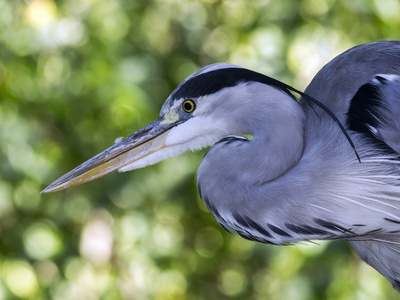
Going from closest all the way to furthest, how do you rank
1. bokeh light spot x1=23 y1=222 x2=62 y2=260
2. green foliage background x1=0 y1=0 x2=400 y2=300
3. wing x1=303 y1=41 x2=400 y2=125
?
wing x1=303 y1=41 x2=400 y2=125 < green foliage background x1=0 y1=0 x2=400 y2=300 < bokeh light spot x1=23 y1=222 x2=62 y2=260

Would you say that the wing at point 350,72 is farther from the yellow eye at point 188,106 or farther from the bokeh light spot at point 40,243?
the bokeh light spot at point 40,243

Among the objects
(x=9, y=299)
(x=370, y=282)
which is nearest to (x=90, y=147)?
(x=9, y=299)

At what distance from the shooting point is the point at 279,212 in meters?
1.26

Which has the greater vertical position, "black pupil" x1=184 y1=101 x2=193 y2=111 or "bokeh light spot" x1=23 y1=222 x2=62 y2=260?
"black pupil" x1=184 y1=101 x2=193 y2=111

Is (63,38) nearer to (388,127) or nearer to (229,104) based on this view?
(229,104)

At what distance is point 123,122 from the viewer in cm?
227

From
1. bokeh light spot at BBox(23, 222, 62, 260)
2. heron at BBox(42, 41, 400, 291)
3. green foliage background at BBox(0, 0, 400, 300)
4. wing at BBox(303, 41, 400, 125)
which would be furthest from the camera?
bokeh light spot at BBox(23, 222, 62, 260)

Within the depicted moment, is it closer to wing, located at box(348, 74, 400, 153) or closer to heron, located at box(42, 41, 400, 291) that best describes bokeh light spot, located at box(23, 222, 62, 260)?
heron, located at box(42, 41, 400, 291)

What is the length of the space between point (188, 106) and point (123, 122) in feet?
2.93

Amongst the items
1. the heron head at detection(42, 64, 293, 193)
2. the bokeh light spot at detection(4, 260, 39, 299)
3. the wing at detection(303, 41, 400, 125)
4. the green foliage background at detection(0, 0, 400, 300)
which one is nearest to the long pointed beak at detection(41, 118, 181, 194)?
Answer: the heron head at detection(42, 64, 293, 193)

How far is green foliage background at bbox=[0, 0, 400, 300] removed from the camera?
221 cm

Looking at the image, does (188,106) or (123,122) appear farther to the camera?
(123,122)

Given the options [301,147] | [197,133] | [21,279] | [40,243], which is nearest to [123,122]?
[40,243]

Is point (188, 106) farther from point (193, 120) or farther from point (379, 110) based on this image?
point (379, 110)
